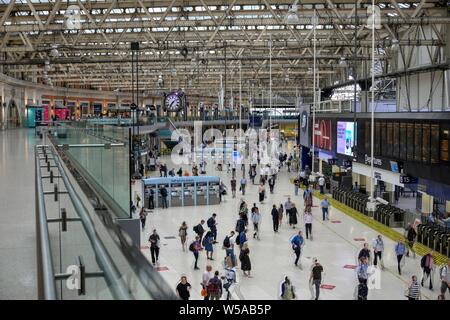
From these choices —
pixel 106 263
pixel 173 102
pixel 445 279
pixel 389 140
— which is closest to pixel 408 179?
pixel 389 140

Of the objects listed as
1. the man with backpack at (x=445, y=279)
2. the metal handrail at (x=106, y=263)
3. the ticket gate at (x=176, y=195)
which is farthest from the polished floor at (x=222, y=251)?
the metal handrail at (x=106, y=263)

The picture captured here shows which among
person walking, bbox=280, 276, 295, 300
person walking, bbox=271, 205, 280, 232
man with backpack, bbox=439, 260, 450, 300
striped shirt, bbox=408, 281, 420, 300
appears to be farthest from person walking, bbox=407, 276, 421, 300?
person walking, bbox=271, 205, 280, 232

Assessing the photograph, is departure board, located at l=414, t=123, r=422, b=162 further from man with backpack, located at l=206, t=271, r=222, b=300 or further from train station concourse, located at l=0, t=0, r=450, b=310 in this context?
man with backpack, located at l=206, t=271, r=222, b=300

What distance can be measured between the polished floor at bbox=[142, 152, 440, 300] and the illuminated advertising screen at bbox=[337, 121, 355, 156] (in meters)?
2.96

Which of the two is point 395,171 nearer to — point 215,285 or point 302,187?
point 215,285

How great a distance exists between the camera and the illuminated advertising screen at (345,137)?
27.2 m

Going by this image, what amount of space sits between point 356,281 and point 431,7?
20.7 m

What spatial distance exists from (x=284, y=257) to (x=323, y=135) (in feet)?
50.3

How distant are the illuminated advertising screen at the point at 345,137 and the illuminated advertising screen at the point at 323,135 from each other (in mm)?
1901

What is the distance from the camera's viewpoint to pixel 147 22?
1433 inches

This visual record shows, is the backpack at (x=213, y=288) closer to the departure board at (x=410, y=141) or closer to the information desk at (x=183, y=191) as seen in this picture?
the departure board at (x=410, y=141)

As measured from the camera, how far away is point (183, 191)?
29.5 metres

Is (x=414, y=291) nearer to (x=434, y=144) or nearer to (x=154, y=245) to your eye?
(x=434, y=144)
